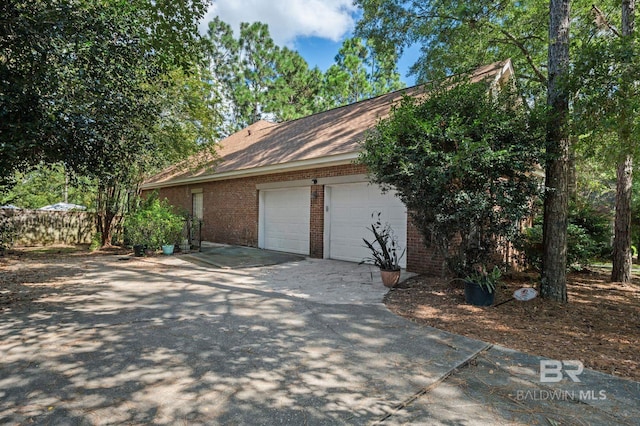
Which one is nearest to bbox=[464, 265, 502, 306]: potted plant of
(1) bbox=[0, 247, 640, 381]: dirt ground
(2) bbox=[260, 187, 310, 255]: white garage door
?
(1) bbox=[0, 247, 640, 381]: dirt ground

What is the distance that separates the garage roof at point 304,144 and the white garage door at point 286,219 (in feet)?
2.91

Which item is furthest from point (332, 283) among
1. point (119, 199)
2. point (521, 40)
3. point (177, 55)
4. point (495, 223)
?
point (119, 199)

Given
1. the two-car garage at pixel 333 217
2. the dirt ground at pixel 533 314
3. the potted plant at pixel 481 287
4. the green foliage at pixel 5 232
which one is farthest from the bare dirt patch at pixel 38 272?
the potted plant at pixel 481 287

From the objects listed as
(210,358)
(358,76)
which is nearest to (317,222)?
(210,358)

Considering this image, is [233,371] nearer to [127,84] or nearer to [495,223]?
[495,223]

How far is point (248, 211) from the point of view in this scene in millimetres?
11703

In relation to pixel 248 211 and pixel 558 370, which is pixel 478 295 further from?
pixel 248 211

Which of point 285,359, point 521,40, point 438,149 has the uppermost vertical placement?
point 521,40

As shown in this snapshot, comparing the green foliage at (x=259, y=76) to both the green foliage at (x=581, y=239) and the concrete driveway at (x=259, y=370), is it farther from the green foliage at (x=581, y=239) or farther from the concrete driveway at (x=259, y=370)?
the concrete driveway at (x=259, y=370)

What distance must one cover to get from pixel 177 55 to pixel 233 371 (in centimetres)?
460

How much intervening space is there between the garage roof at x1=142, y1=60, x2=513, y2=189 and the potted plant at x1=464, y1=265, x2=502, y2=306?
333 cm

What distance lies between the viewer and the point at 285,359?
3148 millimetres

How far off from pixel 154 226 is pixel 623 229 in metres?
11.9

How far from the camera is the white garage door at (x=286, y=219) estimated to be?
9.92m
